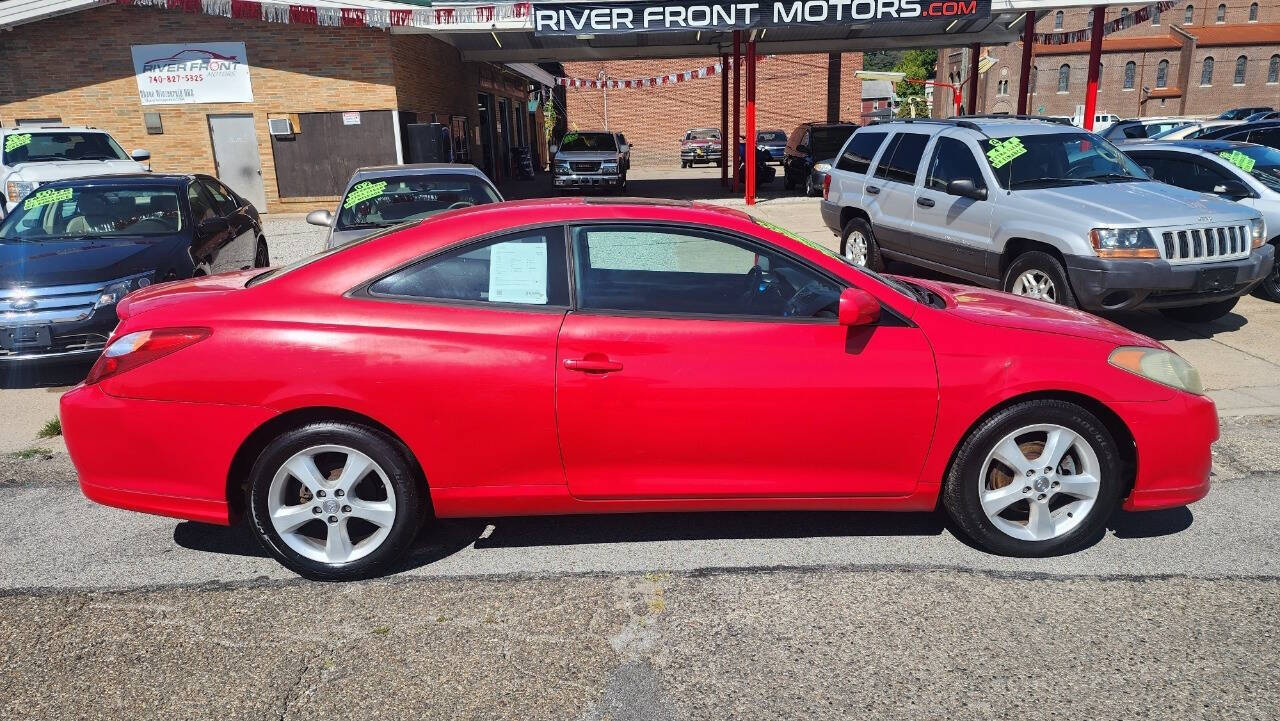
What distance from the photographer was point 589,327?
3555 mm

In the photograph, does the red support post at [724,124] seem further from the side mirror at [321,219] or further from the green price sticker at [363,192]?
the side mirror at [321,219]

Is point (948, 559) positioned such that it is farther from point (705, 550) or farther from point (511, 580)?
point (511, 580)

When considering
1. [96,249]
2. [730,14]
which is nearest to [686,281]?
[96,249]

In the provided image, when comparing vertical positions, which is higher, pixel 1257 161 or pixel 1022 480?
pixel 1257 161

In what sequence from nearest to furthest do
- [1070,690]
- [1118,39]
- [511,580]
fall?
[1070,690]
[511,580]
[1118,39]

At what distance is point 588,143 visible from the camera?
2320 centimetres

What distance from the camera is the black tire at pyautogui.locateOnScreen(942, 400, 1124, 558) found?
3.67 m

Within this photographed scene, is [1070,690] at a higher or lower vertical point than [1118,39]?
lower

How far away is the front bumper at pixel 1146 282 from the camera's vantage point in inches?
267

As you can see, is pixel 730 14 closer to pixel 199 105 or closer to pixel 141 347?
pixel 199 105

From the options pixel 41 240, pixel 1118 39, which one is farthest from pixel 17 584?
pixel 1118 39

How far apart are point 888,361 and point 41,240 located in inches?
286

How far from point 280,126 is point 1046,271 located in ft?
55.2

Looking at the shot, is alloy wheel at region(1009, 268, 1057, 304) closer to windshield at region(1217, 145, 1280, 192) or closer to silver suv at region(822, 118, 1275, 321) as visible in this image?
silver suv at region(822, 118, 1275, 321)
